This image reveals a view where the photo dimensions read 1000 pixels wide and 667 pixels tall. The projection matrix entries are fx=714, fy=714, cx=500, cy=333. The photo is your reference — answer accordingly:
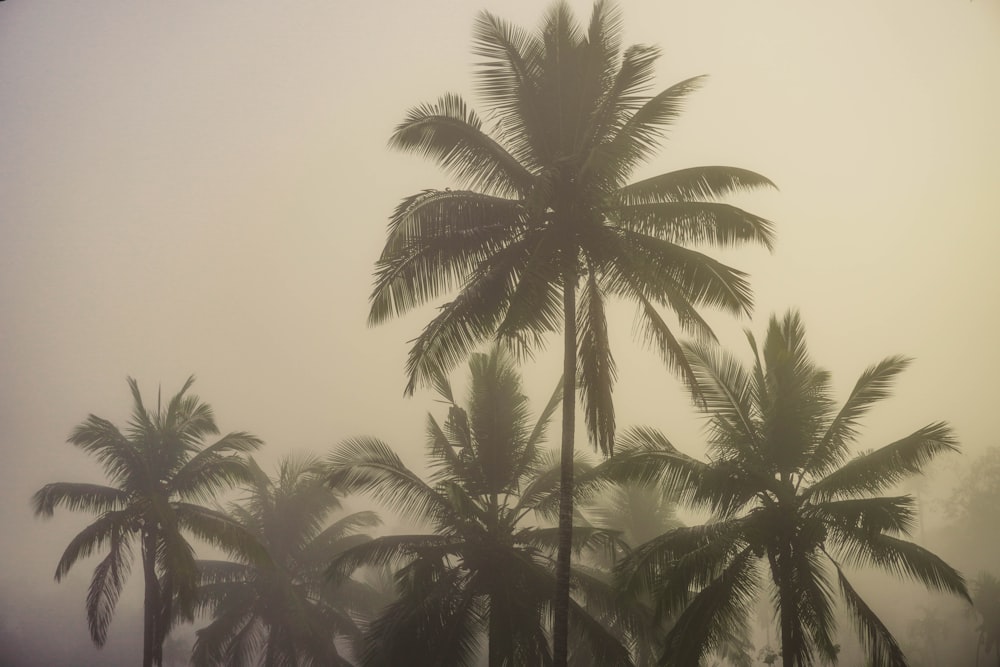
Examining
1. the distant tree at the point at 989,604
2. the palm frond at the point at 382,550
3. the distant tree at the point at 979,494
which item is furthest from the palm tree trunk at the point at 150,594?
the distant tree at the point at 979,494

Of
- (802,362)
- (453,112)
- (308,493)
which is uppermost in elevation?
(453,112)

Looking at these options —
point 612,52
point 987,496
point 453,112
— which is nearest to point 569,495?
point 453,112

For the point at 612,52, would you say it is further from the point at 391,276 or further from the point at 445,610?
the point at 445,610

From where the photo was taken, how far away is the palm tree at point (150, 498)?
19828 millimetres

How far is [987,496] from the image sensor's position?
65.8m

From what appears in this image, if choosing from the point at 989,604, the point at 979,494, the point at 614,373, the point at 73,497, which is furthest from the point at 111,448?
the point at 979,494

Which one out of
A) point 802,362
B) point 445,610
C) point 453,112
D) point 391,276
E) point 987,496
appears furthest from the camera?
point 987,496

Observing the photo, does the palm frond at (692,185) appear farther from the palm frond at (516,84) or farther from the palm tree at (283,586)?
the palm tree at (283,586)

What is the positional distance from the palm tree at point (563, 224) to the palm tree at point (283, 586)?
1403cm

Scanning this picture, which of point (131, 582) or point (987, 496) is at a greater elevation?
point (987, 496)

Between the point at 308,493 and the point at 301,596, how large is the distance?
12.4 feet

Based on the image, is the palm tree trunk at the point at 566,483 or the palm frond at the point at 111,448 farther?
the palm frond at the point at 111,448

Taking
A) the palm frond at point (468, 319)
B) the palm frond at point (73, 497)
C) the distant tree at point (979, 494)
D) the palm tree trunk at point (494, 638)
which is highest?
the distant tree at point (979, 494)

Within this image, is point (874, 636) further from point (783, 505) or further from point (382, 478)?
point (382, 478)
